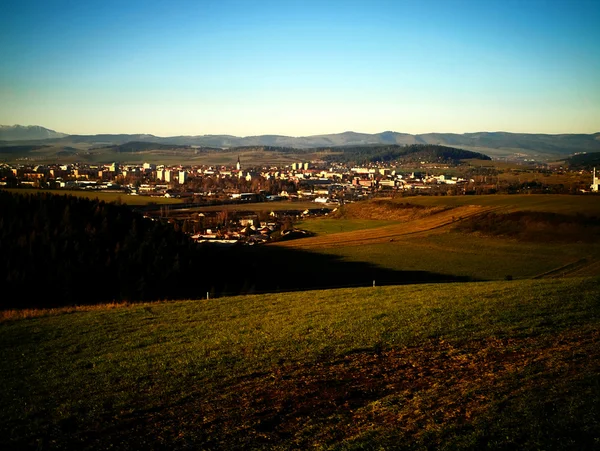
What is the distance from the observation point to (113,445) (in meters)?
9.05

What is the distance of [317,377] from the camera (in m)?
12.0

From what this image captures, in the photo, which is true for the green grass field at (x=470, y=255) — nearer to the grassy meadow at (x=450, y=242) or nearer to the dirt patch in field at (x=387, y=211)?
the grassy meadow at (x=450, y=242)

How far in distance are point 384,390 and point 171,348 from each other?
736 cm

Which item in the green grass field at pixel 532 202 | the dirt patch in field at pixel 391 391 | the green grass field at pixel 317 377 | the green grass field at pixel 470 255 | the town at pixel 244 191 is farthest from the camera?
the town at pixel 244 191

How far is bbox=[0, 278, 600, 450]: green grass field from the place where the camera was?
8750 mm

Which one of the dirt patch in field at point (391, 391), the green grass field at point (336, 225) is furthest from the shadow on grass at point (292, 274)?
the dirt patch in field at point (391, 391)

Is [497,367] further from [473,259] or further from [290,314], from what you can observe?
[473,259]

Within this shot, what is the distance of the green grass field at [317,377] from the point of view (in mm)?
8750

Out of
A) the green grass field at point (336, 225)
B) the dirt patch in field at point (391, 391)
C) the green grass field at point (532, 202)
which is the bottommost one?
the green grass field at point (336, 225)

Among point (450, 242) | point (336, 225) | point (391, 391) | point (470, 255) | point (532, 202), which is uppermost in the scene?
point (532, 202)

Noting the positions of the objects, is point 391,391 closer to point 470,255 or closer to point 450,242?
point 470,255

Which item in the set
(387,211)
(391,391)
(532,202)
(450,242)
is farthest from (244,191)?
(391,391)

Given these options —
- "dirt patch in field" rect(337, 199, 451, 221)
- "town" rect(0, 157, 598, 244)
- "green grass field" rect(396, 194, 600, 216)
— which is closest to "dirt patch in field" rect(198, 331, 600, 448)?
"town" rect(0, 157, 598, 244)

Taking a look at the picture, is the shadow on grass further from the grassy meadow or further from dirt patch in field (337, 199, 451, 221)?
dirt patch in field (337, 199, 451, 221)
